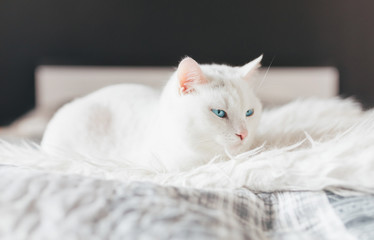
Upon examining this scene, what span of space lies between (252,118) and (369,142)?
0.24 meters

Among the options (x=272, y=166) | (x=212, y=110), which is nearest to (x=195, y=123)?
(x=212, y=110)

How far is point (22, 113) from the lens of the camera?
266cm

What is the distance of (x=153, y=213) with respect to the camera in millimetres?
480

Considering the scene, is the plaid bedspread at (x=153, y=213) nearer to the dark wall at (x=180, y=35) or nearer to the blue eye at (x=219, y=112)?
the blue eye at (x=219, y=112)

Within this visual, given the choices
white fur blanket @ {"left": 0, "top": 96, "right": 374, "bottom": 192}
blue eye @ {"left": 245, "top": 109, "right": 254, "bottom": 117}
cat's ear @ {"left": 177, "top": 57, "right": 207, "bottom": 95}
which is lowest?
white fur blanket @ {"left": 0, "top": 96, "right": 374, "bottom": 192}

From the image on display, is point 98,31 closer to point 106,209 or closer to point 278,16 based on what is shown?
point 278,16

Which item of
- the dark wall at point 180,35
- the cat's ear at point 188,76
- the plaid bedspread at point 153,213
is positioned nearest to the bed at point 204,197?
the plaid bedspread at point 153,213

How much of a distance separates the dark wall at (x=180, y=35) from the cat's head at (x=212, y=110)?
5.90 feet

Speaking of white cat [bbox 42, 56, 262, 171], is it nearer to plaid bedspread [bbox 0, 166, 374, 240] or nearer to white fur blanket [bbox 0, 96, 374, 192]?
white fur blanket [bbox 0, 96, 374, 192]

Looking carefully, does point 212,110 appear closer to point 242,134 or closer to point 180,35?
point 242,134

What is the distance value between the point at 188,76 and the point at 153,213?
15.4 inches

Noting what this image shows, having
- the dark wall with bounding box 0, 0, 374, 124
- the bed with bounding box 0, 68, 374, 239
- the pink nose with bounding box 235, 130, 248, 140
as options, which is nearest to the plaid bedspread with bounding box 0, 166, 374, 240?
the bed with bounding box 0, 68, 374, 239

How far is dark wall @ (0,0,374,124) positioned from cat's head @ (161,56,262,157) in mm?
1799

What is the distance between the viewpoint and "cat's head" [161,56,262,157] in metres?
0.78
